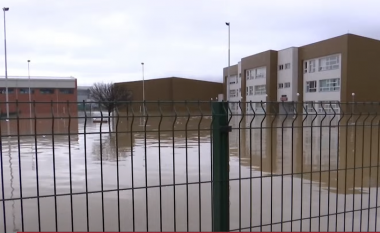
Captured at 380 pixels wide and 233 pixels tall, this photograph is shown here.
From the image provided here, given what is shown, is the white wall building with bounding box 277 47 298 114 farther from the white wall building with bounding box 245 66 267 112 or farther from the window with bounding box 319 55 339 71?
the window with bounding box 319 55 339 71

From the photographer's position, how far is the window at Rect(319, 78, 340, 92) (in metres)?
37.2

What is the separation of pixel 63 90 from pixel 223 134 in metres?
54.0

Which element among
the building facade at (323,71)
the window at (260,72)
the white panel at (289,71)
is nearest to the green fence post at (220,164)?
the building facade at (323,71)

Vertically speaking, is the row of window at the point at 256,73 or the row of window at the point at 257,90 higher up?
the row of window at the point at 256,73

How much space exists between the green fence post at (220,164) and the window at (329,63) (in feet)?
127

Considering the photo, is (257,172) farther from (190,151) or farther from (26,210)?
(26,210)

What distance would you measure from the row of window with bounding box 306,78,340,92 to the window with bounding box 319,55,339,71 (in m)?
1.50

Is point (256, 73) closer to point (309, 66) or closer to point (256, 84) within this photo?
point (256, 84)

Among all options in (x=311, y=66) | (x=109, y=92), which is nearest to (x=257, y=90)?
(x=311, y=66)

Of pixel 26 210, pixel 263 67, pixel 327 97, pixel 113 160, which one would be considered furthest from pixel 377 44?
pixel 26 210

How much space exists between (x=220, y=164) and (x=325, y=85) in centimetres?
4013

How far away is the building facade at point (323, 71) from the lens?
35844mm

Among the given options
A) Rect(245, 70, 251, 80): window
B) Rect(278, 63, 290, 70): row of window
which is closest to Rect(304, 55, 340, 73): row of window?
Rect(278, 63, 290, 70): row of window

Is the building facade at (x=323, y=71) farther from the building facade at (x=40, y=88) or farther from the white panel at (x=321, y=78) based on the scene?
the building facade at (x=40, y=88)
